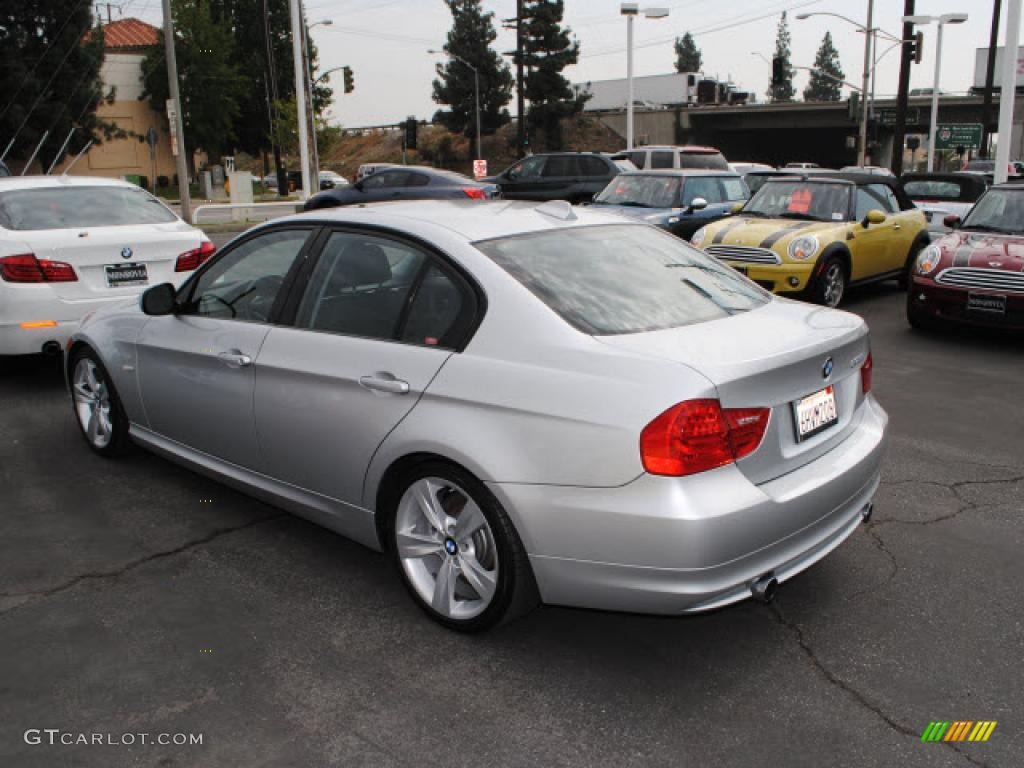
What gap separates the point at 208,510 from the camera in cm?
472

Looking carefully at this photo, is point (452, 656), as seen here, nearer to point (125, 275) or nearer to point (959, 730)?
point (959, 730)

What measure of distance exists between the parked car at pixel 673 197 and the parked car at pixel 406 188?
681cm

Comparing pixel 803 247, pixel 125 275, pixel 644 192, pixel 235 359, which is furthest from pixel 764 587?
pixel 644 192

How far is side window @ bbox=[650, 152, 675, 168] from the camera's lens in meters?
25.0

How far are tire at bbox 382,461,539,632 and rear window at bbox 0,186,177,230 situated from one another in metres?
5.13

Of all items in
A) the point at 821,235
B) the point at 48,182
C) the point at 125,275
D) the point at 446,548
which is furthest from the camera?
the point at 821,235

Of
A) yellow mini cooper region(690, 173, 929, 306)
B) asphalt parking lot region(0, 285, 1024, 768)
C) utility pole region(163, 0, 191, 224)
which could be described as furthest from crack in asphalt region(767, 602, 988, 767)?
utility pole region(163, 0, 191, 224)

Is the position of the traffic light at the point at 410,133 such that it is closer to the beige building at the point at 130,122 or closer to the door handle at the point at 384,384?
the beige building at the point at 130,122

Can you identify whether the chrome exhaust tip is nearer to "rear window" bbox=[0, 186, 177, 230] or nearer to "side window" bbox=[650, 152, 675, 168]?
"rear window" bbox=[0, 186, 177, 230]

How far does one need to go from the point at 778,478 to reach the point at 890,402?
Result: 4.12 meters

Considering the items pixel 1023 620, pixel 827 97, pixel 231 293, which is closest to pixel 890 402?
pixel 1023 620

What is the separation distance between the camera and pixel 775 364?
3.09 metres

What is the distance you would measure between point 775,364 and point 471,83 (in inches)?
3387

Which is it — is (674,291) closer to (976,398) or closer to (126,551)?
(126,551)
